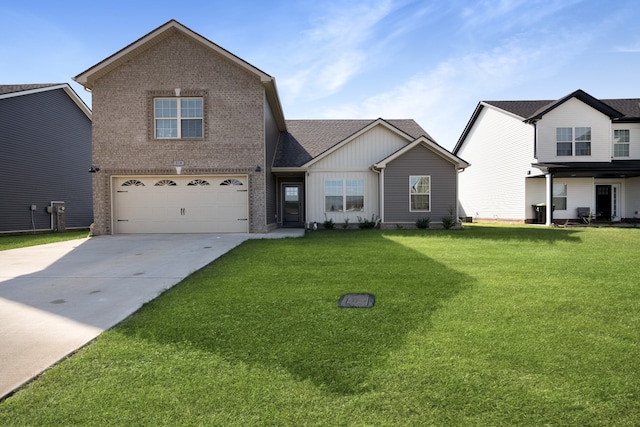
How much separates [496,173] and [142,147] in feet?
69.5

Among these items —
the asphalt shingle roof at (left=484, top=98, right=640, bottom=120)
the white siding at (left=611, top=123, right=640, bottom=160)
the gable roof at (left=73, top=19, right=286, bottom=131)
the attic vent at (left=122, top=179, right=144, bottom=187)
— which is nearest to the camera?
the gable roof at (left=73, top=19, right=286, bottom=131)

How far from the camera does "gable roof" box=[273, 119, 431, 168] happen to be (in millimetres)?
17703

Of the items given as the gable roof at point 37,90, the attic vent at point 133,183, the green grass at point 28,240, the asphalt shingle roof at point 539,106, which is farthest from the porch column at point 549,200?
the gable roof at point 37,90

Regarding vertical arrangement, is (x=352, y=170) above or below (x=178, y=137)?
below

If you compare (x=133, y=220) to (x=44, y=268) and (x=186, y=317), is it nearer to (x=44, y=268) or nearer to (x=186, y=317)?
(x=44, y=268)

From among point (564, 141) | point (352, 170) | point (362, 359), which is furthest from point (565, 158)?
point (362, 359)

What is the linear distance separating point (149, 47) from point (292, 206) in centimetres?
959

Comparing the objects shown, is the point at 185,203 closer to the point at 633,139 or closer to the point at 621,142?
the point at 621,142

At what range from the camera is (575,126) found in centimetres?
1981

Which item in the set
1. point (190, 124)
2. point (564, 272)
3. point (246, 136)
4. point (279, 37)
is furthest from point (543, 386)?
point (190, 124)

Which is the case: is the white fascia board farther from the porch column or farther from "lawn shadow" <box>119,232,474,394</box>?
"lawn shadow" <box>119,232,474,394</box>

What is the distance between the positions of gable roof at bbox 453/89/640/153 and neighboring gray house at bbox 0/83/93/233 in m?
27.0

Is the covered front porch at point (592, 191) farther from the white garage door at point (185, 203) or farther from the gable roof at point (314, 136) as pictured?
the white garage door at point (185, 203)

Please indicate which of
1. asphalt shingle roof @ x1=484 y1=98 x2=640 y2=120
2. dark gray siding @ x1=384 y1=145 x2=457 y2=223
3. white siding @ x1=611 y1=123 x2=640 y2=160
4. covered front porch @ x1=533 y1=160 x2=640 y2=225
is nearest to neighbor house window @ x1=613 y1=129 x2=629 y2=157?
white siding @ x1=611 y1=123 x2=640 y2=160
